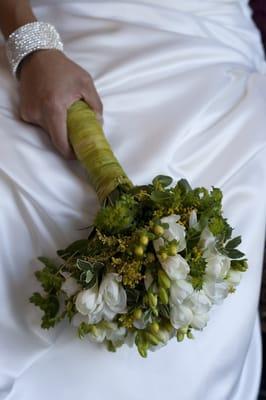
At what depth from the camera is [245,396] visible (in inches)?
38.4

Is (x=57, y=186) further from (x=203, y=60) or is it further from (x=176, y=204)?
(x=203, y=60)

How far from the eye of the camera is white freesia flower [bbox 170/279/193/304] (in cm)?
64

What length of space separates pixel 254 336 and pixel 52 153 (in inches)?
19.3

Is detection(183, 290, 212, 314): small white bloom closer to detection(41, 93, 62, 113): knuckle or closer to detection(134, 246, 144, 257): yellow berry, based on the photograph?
detection(134, 246, 144, 257): yellow berry

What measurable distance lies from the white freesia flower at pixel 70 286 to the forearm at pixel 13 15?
45cm

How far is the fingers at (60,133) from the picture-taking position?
838mm

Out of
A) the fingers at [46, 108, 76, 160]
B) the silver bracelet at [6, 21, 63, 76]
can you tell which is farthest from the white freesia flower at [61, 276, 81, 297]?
the silver bracelet at [6, 21, 63, 76]

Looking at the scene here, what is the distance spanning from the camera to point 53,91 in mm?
864

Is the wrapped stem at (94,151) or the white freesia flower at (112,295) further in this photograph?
the wrapped stem at (94,151)

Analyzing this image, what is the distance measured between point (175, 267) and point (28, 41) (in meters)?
0.46

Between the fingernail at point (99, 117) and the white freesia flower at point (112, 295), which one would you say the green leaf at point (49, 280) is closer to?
the white freesia flower at point (112, 295)

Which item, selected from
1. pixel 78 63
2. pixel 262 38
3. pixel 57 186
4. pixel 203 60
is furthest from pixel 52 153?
pixel 262 38

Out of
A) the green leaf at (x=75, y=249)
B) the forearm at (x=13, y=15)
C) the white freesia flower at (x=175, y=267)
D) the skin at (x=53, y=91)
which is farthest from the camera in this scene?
the forearm at (x=13, y=15)

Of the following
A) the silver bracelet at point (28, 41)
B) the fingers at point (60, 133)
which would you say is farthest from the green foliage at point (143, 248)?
the silver bracelet at point (28, 41)
